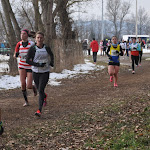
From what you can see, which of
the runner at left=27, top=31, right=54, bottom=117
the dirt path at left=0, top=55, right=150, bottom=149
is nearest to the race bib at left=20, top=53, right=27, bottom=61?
the runner at left=27, top=31, right=54, bottom=117

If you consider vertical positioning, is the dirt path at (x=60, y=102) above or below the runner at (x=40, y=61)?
below

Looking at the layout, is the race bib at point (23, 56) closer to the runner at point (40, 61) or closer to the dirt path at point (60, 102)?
the runner at point (40, 61)

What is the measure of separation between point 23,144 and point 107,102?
405 centimetres

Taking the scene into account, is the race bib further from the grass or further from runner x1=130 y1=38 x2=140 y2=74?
runner x1=130 y1=38 x2=140 y2=74

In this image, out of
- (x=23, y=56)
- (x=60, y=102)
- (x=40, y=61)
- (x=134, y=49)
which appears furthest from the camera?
(x=134, y=49)

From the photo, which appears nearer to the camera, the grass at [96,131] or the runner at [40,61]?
the grass at [96,131]

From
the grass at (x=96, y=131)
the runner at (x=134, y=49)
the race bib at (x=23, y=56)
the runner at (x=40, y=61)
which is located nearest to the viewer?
the grass at (x=96, y=131)

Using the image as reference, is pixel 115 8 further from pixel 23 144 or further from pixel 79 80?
pixel 23 144

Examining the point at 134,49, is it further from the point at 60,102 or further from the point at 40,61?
the point at 40,61

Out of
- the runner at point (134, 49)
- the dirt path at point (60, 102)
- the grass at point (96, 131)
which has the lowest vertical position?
the dirt path at point (60, 102)

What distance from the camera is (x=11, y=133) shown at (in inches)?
241

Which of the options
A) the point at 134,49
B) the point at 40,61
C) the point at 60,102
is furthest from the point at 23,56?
the point at 134,49

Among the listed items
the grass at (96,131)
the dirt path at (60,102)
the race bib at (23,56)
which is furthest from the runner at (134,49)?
the grass at (96,131)

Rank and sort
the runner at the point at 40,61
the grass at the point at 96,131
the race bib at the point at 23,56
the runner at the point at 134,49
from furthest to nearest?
the runner at the point at 134,49, the race bib at the point at 23,56, the runner at the point at 40,61, the grass at the point at 96,131
